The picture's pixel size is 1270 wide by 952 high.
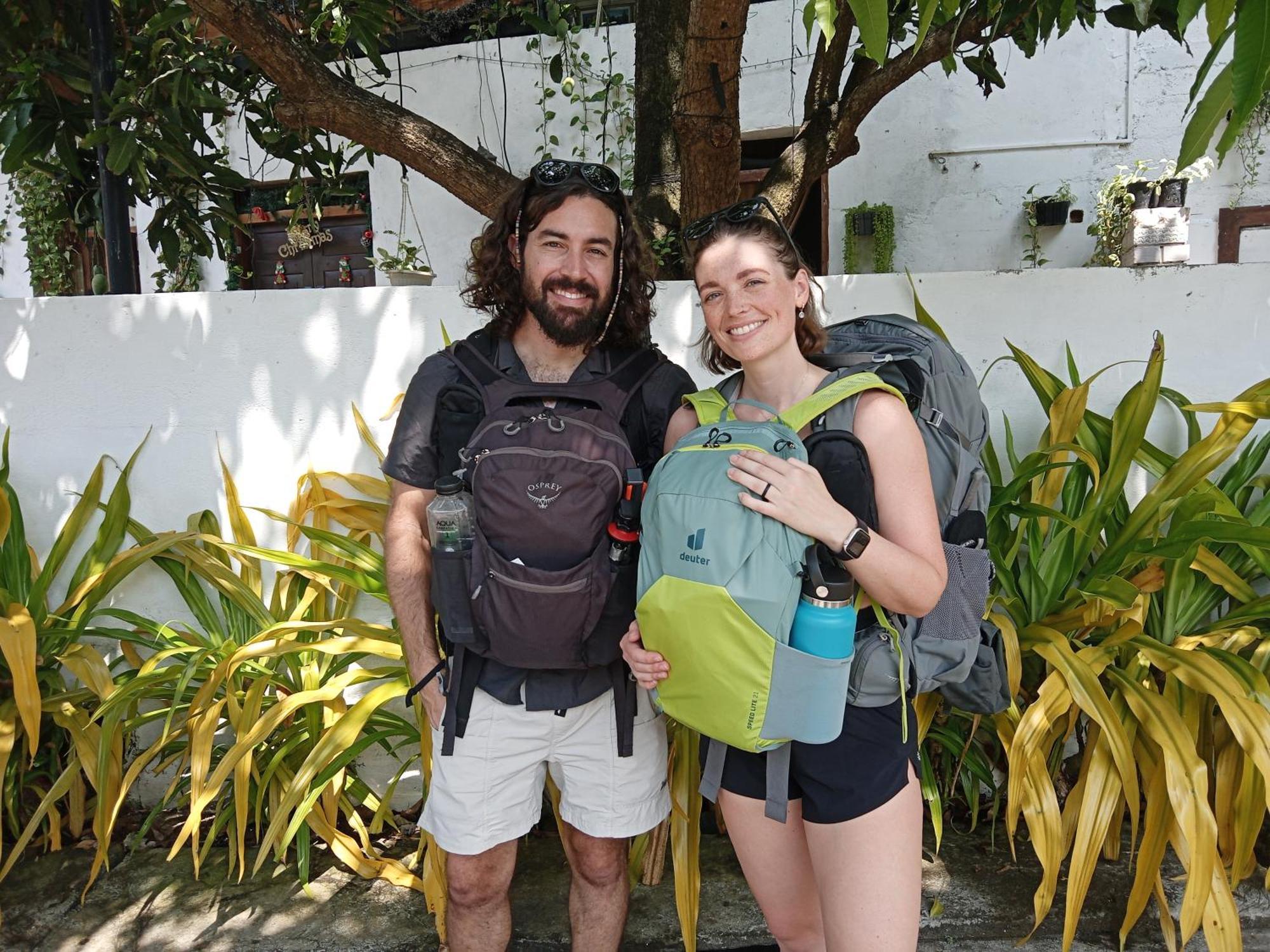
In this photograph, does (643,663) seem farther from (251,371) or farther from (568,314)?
(251,371)

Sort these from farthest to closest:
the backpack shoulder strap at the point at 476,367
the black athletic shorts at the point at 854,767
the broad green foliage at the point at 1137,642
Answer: the broad green foliage at the point at 1137,642
the backpack shoulder strap at the point at 476,367
the black athletic shorts at the point at 854,767

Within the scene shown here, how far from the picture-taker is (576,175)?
1.79 metres

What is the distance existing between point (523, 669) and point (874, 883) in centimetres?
75

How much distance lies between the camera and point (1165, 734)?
191 cm

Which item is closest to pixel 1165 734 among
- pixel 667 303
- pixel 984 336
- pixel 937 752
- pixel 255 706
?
pixel 937 752

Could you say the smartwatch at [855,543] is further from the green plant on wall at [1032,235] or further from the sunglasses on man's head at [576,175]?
the green plant on wall at [1032,235]

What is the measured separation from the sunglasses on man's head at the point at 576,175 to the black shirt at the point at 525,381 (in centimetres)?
35

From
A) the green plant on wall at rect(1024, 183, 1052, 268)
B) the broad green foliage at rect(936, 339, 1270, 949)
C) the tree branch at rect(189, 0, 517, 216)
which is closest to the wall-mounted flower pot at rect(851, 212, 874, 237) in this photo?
the green plant on wall at rect(1024, 183, 1052, 268)

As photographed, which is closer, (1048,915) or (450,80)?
(1048,915)

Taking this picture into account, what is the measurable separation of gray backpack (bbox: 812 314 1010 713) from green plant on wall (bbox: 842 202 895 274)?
4.10 metres

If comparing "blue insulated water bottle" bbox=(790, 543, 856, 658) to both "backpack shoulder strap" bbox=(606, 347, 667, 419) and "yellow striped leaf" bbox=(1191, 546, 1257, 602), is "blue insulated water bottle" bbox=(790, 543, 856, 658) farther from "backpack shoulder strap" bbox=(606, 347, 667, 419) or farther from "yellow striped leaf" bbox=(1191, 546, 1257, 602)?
"yellow striped leaf" bbox=(1191, 546, 1257, 602)

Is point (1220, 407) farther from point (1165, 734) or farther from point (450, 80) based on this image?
point (450, 80)

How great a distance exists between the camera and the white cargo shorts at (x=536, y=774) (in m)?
1.75

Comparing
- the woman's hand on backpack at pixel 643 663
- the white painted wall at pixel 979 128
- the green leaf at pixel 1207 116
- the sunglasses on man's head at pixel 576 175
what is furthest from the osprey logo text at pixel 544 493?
the white painted wall at pixel 979 128
